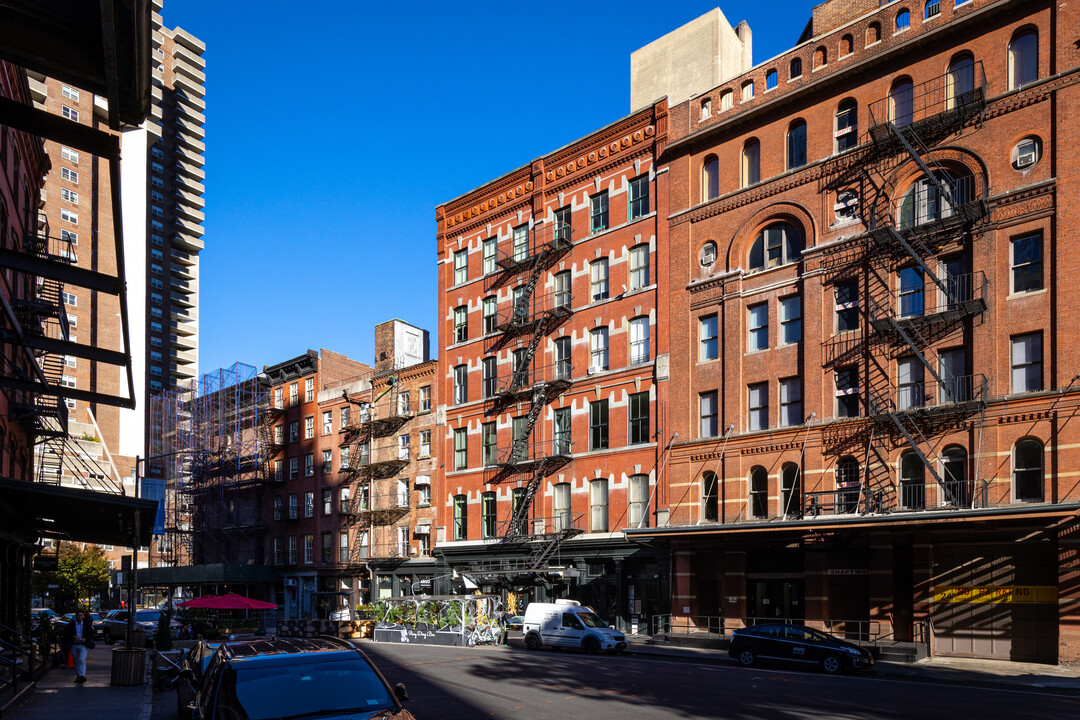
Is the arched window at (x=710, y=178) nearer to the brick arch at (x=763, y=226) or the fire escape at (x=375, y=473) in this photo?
the brick arch at (x=763, y=226)

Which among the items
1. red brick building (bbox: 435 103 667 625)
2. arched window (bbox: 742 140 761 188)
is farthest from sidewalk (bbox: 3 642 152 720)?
arched window (bbox: 742 140 761 188)

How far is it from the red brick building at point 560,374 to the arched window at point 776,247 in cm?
483

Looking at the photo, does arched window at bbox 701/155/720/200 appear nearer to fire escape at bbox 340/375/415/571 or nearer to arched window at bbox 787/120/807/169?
arched window at bbox 787/120/807/169

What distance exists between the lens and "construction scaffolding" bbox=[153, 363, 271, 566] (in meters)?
68.4

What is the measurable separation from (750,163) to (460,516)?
79.9 ft

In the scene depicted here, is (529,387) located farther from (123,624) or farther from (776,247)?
(123,624)

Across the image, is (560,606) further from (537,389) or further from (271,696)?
(271,696)

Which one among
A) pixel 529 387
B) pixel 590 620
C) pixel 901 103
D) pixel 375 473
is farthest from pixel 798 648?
pixel 375 473

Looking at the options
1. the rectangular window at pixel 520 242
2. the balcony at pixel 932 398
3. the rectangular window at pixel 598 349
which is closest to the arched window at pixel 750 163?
the rectangular window at pixel 598 349

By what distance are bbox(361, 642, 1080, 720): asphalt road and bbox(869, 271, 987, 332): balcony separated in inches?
499

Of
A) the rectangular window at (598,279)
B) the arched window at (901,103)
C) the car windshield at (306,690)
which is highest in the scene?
the arched window at (901,103)

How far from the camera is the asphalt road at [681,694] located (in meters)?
16.8

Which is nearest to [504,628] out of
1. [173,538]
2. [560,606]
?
[560,606]

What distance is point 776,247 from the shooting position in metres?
37.0
